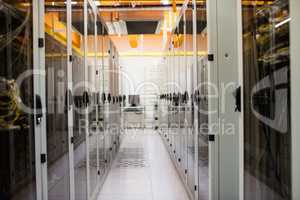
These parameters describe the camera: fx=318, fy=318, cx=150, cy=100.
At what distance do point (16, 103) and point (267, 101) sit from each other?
1.46 meters

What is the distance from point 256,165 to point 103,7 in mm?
5527

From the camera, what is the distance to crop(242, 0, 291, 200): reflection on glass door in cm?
158

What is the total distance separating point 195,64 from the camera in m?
3.36

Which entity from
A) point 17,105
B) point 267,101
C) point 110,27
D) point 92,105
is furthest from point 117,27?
point 267,101

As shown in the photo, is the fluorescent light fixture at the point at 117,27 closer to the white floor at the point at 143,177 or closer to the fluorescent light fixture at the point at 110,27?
the fluorescent light fixture at the point at 110,27

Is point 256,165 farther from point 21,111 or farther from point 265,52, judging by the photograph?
point 21,111

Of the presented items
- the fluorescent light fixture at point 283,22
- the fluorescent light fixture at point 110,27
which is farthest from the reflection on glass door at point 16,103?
the fluorescent light fixture at point 110,27

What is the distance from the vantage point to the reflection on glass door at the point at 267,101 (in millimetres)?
1576

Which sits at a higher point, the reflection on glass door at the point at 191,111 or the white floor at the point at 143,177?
the reflection on glass door at the point at 191,111

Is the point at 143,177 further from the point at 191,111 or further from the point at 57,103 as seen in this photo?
the point at 57,103

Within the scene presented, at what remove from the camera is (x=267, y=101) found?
179cm

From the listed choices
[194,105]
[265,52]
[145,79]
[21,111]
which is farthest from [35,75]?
Answer: [145,79]

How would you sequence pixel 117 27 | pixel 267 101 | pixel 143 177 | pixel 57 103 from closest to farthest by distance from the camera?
1. pixel 267 101
2. pixel 57 103
3. pixel 143 177
4. pixel 117 27

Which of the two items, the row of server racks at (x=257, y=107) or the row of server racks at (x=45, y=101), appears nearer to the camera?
the row of server racks at (x=257, y=107)
